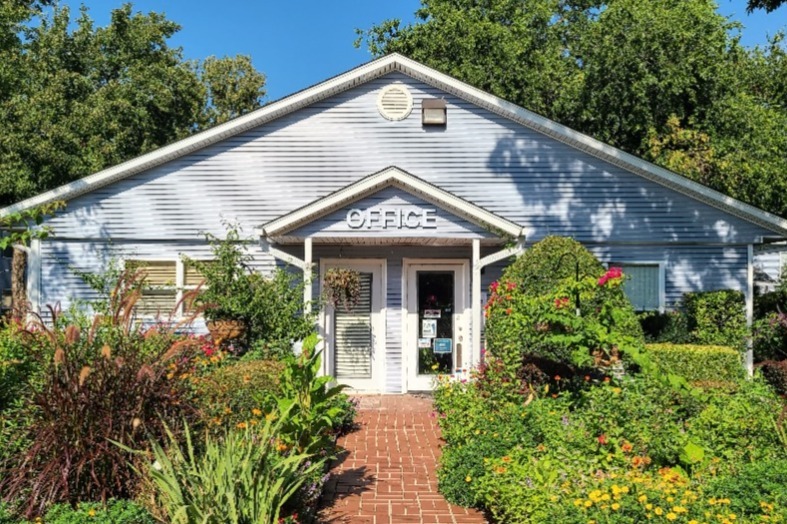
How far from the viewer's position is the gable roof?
1434 cm

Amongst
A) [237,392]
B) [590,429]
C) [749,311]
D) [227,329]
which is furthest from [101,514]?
[749,311]

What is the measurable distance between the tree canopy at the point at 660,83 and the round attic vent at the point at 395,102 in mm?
10779

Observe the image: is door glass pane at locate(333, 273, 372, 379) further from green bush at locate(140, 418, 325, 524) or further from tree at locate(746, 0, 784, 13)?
green bush at locate(140, 418, 325, 524)

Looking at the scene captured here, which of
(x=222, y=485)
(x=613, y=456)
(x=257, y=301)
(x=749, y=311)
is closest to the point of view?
(x=222, y=485)

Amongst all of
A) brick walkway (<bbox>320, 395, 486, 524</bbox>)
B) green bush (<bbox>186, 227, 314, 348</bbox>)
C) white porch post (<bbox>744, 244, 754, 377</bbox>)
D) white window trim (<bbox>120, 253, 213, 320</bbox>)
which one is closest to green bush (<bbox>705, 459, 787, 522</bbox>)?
brick walkway (<bbox>320, 395, 486, 524</bbox>)

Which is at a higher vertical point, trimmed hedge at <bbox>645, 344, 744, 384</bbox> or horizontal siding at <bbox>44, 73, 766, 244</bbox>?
horizontal siding at <bbox>44, 73, 766, 244</bbox>

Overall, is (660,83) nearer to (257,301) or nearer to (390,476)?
(257,301)

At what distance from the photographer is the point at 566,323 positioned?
945 centimetres

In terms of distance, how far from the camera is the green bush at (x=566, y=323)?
9.42 meters

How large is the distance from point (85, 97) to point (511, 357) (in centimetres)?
2638

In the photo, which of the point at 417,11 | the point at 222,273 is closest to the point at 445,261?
the point at 222,273

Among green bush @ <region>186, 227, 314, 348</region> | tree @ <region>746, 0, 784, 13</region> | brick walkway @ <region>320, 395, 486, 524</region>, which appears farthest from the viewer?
green bush @ <region>186, 227, 314, 348</region>

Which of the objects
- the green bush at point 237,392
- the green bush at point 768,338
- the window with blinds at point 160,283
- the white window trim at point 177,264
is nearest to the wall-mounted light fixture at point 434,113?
the white window trim at point 177,264

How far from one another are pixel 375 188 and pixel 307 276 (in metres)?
1.97
